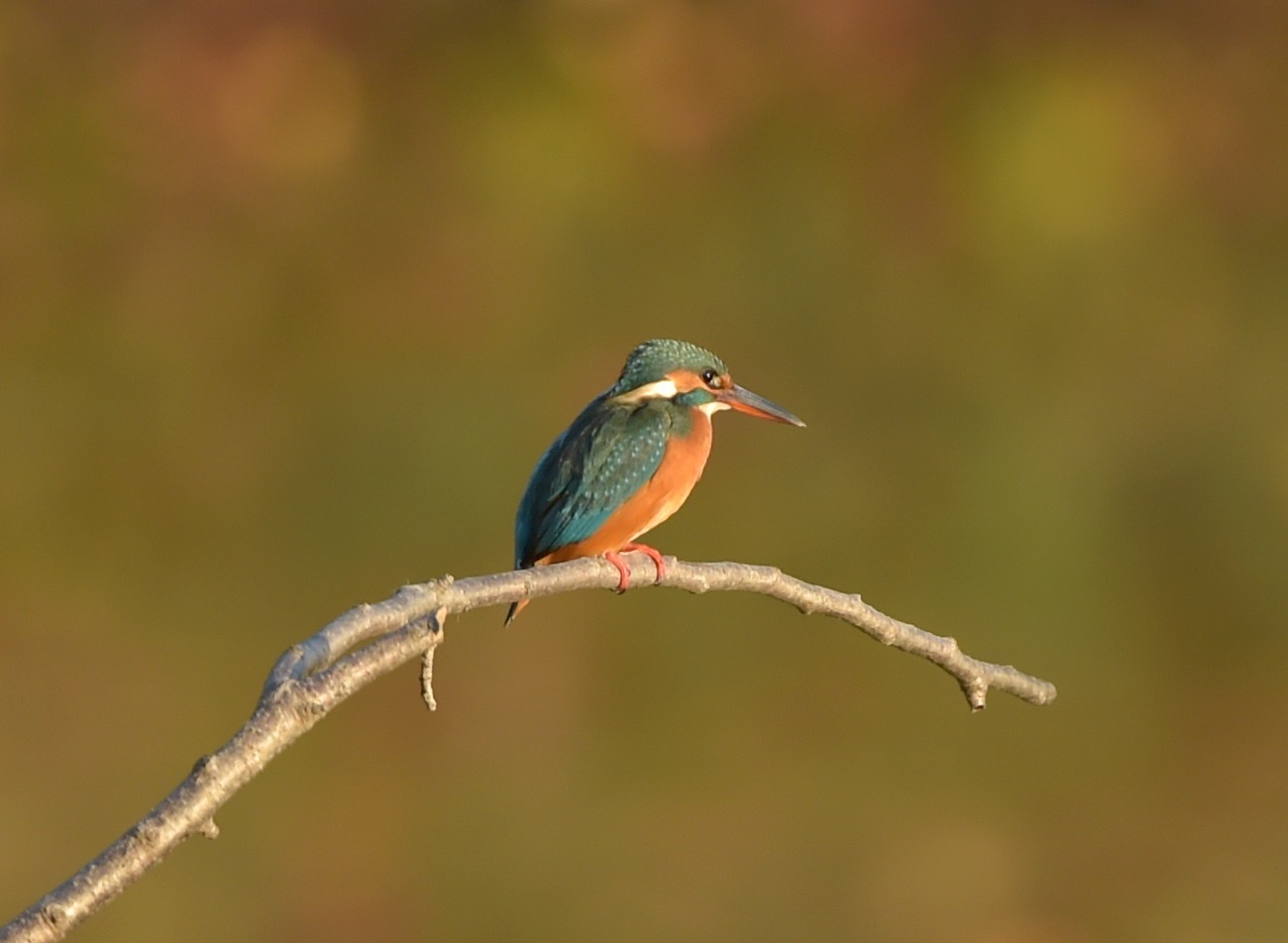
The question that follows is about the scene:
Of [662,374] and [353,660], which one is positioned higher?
[662,374]

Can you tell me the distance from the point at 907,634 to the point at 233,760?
75 cm

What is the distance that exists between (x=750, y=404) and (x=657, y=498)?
241 millimetres

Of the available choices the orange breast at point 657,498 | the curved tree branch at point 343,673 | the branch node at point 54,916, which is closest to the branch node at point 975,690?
the curved tree branch at point 343,673

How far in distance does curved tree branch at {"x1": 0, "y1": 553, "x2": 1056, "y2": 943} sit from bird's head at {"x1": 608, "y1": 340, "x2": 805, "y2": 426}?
0.59 m

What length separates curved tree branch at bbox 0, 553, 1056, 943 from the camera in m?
0.97

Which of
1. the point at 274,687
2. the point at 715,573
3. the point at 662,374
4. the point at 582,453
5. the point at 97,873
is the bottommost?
the point at 97,873

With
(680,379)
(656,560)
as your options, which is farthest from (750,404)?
(656,560)

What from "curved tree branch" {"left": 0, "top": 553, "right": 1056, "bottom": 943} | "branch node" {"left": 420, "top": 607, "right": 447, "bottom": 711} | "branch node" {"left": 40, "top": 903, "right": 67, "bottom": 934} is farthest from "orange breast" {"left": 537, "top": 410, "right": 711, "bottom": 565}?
"branch node" {"left": 40, "top": 903, "right": 67, "bottom": 934}

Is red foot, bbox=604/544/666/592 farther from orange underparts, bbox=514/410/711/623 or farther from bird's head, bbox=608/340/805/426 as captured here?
bird's head, bbox=608/340/805/426

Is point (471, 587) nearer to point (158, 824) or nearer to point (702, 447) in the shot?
point (158, 824)

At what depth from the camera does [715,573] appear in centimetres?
154

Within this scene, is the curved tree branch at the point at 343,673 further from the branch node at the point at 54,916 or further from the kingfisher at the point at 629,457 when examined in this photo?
the kingfisher at the point at 629,457

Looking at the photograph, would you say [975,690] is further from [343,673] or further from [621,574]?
[343,673]

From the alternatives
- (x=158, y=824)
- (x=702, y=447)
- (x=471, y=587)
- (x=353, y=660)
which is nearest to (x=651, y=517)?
(x=702, y=447)
